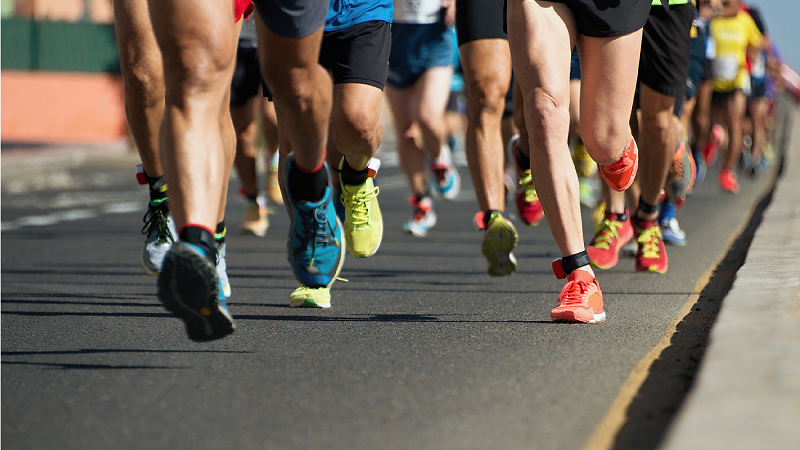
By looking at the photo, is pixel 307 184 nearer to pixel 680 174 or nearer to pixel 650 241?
pixel 650 241

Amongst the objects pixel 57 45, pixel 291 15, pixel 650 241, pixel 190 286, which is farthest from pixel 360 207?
pixel 57 45

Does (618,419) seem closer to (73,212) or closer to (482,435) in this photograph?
(482,435)

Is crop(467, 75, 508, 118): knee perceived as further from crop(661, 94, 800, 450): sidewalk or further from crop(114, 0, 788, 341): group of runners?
crop(661, 94, 800, 450): sidewalk

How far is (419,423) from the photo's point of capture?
2506mm

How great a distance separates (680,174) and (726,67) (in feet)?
19.9

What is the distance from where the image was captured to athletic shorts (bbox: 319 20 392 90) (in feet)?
13.9

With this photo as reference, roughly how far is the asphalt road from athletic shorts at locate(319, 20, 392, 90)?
92cm

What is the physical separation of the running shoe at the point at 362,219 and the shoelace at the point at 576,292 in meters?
0.99

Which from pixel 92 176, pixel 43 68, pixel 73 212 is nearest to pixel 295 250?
pixel 73 212

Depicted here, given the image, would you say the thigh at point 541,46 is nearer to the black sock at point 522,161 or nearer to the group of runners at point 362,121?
the group of runners at point 362,121

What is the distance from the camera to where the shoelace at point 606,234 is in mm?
5422

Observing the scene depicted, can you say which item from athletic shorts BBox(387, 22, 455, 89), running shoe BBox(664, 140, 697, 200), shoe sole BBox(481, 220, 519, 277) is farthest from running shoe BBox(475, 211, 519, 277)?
athletic shorts BBox(387, 22, 455, 89)

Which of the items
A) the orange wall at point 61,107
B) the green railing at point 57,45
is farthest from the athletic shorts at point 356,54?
the green railing at point 57,45

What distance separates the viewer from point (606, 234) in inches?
214
